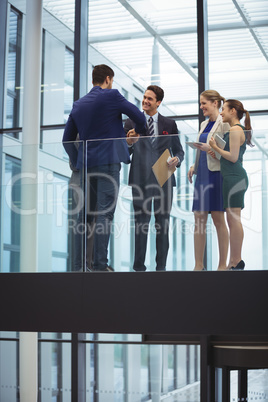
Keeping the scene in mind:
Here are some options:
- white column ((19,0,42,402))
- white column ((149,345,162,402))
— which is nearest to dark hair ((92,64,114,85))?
white column ((19,0,42,402))

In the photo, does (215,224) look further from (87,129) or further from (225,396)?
(225,396)

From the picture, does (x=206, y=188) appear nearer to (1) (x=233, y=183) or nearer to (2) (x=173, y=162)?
(1) (x=233, y=183)

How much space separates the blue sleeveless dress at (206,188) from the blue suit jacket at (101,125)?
22.9 inches

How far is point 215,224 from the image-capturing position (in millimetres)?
5438

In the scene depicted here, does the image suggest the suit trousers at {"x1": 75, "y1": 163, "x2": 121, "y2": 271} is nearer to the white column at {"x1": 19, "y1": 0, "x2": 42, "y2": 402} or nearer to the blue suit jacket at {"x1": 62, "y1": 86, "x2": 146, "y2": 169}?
Result: the blue suit jacket at {"x1": 62, "y1": 86, "x2": 146, "y2": 169}

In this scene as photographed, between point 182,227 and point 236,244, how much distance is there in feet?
1.45

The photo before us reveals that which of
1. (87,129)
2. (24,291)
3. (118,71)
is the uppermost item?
(118,71)

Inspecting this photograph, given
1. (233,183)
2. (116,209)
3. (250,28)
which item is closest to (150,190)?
(116,209)

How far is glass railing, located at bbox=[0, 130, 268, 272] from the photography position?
17.8ft

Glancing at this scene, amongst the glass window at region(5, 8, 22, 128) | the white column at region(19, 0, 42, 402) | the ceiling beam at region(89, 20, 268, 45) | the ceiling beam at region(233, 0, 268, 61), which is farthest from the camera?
the glass window at region(5, 8, 22, 128)

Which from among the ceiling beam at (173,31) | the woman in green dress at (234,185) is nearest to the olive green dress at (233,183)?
the woman in green dress at (234,185)

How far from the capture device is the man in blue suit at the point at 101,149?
219 inches

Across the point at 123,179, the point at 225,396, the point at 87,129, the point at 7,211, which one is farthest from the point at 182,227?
the point at 225,396

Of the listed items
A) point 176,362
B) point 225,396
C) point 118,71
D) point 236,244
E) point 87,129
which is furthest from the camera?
point 118,71
